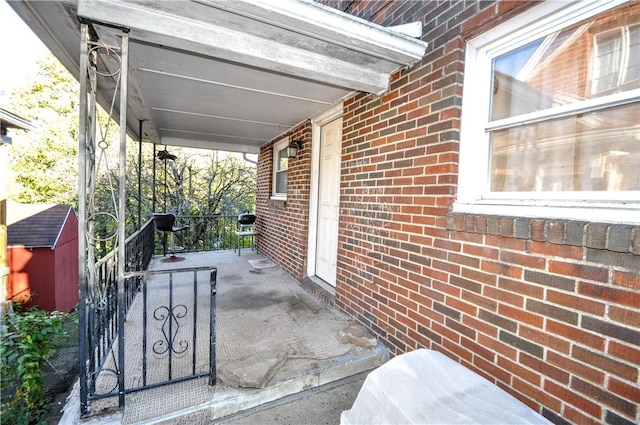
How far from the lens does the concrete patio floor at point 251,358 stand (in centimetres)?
172

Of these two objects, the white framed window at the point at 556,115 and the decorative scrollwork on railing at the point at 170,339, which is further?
the decorative scrollwork on railing at the point at 170,339

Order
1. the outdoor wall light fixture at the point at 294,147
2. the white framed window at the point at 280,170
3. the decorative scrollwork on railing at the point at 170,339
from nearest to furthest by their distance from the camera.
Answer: the decorative scrollwork on railing at the point at 170,339 → the outdoor wall light fixture at the point at 294,147 → the white framed window at the point at 280,170

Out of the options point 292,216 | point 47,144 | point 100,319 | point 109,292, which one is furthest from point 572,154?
point 47,144

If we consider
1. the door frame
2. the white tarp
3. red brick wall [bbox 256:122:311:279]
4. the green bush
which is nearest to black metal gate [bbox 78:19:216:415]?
the green bush

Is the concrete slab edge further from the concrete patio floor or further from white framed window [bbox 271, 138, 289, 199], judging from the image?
white framed window [bbox 271, 138, 289, 199]

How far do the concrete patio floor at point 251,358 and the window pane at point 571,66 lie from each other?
2.08m

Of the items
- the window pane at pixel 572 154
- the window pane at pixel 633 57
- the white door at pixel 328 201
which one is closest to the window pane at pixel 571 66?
the window pane at pixel 633 57

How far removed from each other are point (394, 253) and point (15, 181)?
1680cm

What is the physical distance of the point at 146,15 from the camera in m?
1.64

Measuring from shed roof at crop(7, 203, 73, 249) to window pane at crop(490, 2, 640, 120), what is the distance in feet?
29.4

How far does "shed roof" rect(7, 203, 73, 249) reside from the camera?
261 inches

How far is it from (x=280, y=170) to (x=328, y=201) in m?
2.02

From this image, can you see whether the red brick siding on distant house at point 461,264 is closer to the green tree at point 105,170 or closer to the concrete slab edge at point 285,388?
the concrete slab edge at point 285,388

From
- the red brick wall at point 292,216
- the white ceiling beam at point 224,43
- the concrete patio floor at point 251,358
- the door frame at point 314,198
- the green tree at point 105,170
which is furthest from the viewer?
the green tree at point 105,170
